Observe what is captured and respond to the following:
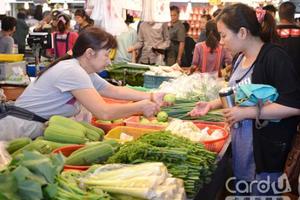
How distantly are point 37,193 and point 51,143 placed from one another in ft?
3.57

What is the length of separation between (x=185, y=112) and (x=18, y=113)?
1370mm

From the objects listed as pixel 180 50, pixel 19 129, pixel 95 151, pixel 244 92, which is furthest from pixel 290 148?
pixel 180 50

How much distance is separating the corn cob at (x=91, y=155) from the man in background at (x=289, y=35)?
3.57 meters

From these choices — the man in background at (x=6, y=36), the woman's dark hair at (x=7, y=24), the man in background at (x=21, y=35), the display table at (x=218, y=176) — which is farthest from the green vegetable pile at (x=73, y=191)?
the man in background at (x=21, y=35)

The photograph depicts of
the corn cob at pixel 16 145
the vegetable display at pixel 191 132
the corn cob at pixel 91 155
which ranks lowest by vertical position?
the vegetable display at pixel 191 132

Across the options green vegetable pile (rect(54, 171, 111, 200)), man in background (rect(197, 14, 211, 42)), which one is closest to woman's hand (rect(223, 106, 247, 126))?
green vegetable pile (rect(54, 171, 111, 200))

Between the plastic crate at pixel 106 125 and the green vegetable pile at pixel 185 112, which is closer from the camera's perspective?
the plastic crate at pixel 106 125

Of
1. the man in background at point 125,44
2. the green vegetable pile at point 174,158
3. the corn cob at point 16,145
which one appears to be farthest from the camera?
the man in background at point 125,44

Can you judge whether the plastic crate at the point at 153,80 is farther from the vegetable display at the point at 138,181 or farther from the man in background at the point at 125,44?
the vegetable display at the point at 138,181

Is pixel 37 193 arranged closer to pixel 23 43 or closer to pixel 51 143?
pixel 51 143

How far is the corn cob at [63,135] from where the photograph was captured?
2.50 meters

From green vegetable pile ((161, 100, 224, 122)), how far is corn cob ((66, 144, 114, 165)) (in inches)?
54.5

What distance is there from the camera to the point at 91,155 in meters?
2.12

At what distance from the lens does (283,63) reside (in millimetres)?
2533
